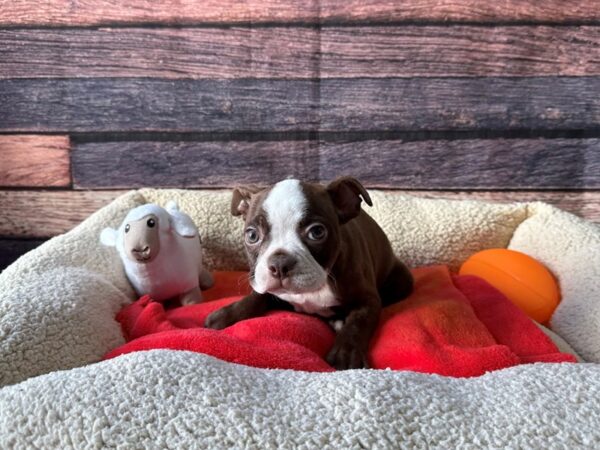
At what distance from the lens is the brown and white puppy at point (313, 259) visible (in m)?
1.64

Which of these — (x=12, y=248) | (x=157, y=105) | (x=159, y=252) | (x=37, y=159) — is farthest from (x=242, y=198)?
(x=12, y=248)

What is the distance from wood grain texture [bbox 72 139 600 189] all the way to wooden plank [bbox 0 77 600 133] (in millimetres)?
81

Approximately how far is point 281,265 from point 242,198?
18.1 inches

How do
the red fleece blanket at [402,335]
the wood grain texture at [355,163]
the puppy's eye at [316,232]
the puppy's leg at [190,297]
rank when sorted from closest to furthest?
the red fleece blanket at [402,335]
the puppy's eye at [316,232]
the puppy's leg at [190,297]
the wood grain texture at [355,163]

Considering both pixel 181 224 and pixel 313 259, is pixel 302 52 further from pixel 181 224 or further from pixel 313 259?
pixel 313 259

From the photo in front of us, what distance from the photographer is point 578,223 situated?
2303mm

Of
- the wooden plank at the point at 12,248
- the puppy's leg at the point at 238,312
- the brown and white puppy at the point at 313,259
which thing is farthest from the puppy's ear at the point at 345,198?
the wooden plank at the point at 12,248

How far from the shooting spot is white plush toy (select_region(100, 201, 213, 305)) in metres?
2.07

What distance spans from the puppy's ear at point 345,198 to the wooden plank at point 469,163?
2.65 ft

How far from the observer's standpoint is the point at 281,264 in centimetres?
160

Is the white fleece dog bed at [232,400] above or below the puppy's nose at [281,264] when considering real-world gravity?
below

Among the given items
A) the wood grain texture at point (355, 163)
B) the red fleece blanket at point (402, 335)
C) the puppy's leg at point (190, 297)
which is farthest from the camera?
the wood grain texture at point (355, 163)

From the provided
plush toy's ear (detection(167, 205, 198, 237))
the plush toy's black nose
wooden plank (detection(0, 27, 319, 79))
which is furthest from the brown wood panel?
the plush toy's black nose

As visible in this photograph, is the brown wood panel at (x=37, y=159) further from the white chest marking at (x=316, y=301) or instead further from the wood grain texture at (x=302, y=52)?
the white chest marking at (x=316, y=301)
